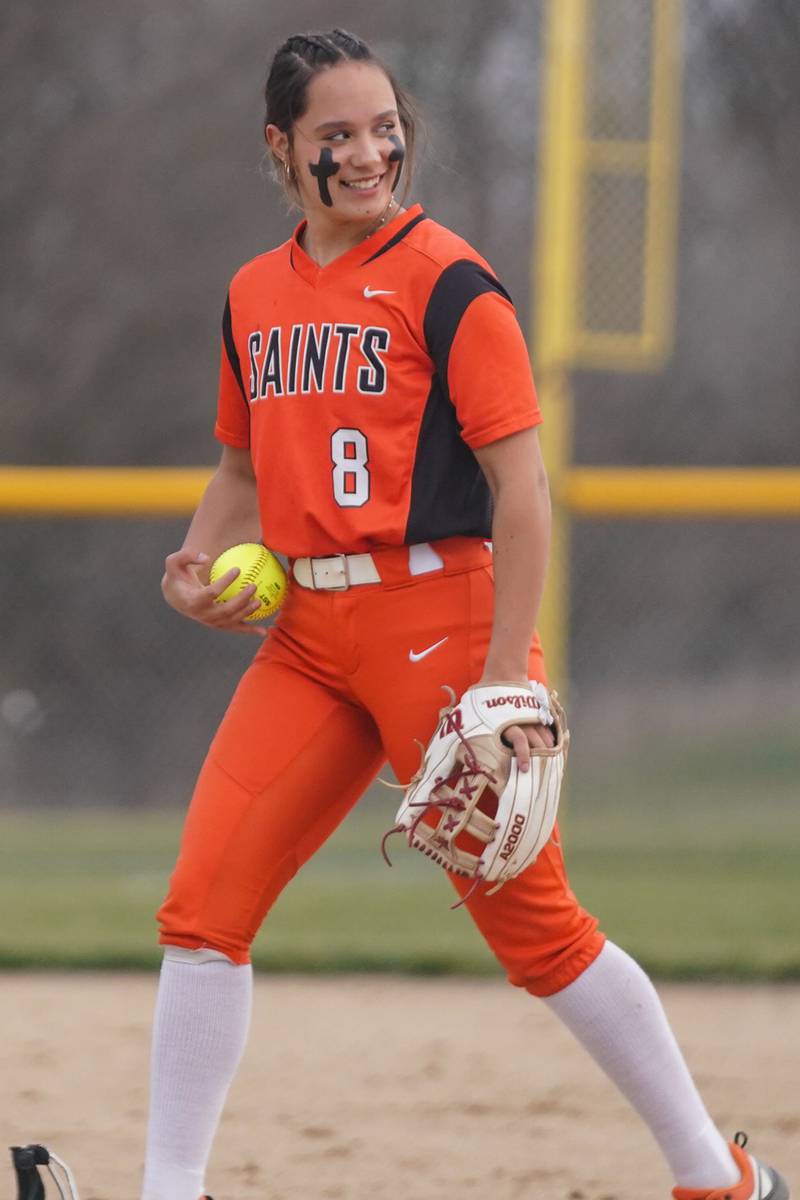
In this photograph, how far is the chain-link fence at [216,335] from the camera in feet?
27.4

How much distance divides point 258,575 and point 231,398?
0.31m

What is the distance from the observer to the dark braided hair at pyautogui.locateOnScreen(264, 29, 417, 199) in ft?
7.93

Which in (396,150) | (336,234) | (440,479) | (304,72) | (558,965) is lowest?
(558,965)

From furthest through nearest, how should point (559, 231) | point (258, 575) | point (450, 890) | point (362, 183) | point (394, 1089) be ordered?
point (559, 231)
point (450, 890)
point (394, 1089)
point (258, 575)
point (362, 183)

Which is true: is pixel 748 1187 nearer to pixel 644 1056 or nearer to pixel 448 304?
pixel 644 1056

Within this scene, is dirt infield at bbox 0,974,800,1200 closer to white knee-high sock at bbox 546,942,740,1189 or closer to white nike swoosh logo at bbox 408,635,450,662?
white knee-high sock at bbox 546,942,740,1189


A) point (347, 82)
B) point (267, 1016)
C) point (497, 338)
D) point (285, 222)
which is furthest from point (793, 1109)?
point (285, 222)

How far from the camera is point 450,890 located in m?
5.99

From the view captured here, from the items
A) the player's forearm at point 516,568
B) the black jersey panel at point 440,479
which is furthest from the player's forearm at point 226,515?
the player's forearm at point 516,568

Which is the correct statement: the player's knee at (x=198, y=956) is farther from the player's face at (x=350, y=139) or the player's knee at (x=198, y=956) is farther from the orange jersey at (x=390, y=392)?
the player's face at (x=350, y=139)

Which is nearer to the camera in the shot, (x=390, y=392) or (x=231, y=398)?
(x=390, y=392)

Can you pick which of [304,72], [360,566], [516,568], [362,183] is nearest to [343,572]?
[360,566]

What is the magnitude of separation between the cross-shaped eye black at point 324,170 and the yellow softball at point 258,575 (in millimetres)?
506

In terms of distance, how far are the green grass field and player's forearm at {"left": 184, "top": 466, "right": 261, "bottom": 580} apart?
2.30 meters
